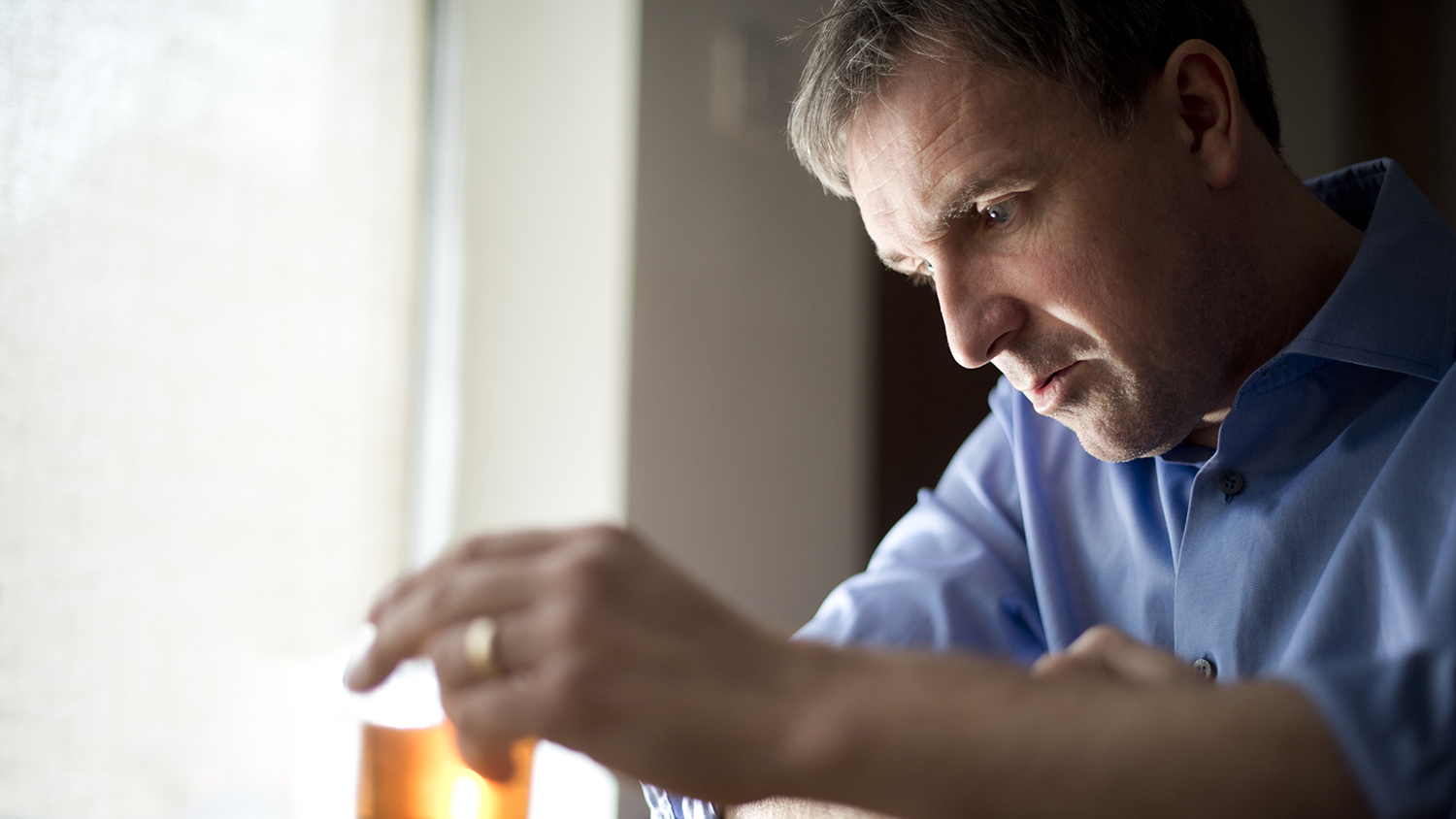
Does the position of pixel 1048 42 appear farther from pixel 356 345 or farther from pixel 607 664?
pixel 356 345

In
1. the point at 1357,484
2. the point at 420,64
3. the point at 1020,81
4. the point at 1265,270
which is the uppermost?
the point at 420,64

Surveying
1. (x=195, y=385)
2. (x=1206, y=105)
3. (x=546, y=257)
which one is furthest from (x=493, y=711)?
(x=546, y=257)

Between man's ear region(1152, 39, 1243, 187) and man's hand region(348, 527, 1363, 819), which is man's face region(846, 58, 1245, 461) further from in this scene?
man's hand region(348, 527, 1363, 819)

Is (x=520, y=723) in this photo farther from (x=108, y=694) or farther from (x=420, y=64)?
(x=420, y=64)

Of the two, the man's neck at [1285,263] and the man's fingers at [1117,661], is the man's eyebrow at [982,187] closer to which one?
the man's neck at [1285,263]

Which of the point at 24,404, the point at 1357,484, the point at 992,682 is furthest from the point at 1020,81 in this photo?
the point at 24,404

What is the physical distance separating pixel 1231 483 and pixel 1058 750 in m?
0.59

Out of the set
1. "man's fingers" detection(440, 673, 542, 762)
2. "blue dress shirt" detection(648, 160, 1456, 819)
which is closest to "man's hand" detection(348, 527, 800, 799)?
"man's fingers" detection(440, 673, 542, 762)

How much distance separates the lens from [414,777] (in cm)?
70

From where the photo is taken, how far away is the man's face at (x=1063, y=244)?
2.96ft

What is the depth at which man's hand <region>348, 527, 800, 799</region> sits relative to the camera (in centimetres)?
44

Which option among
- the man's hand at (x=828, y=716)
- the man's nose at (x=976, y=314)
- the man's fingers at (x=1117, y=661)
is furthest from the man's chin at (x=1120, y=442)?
the man's hand at (x=828, y=716)

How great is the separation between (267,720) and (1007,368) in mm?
1157

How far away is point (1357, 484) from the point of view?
33.3 inches
